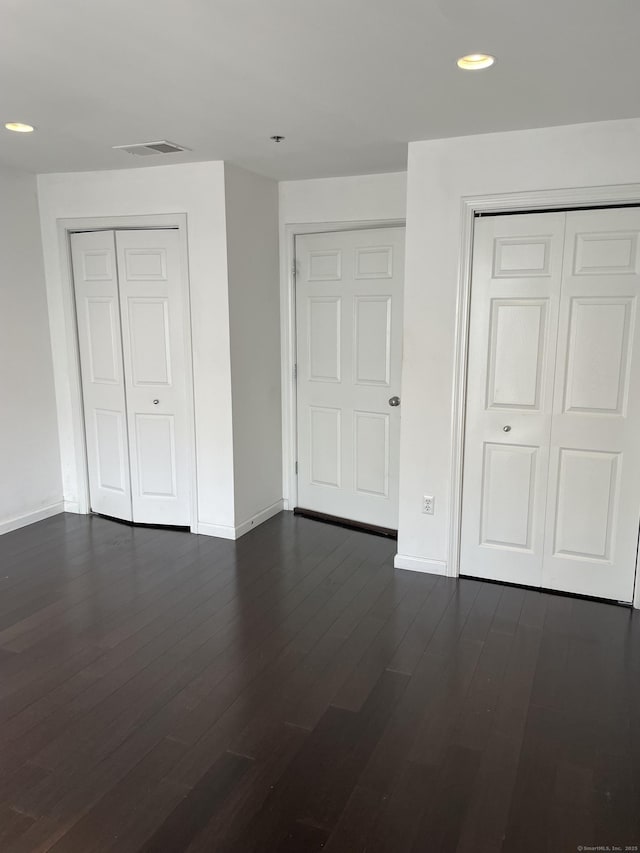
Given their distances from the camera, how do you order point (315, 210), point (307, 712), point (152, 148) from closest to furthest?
point (307, 712) < point (152, 148) < point (315, 210)

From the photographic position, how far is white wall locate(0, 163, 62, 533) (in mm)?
4176

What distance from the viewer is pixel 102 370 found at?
14.6 feet

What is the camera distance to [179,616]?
316 cm

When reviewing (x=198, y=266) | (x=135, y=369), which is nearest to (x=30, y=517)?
(x=135, y=369)

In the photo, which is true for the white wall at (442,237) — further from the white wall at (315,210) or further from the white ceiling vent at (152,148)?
the white ceiling vent at (152,148)

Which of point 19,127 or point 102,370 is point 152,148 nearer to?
point 19,127

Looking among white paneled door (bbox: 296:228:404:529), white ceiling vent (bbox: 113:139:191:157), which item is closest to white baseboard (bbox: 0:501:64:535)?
white paneled door (bbox: 296:228:404:529)

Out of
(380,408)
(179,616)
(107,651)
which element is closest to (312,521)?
(380,408)

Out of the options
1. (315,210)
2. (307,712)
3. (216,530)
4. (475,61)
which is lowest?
(307,712)

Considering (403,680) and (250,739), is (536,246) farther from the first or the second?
(250,739)

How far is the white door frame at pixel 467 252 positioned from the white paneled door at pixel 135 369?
182 centimetres

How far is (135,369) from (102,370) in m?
A: 0.31

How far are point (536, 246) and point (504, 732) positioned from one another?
2.33 metres

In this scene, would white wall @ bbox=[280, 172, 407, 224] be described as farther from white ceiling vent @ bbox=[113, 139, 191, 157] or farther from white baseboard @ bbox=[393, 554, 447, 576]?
white baseboard @ bbox=[393, 554, 447, 576]
